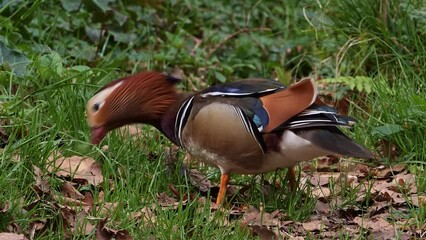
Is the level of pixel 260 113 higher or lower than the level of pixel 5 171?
higher

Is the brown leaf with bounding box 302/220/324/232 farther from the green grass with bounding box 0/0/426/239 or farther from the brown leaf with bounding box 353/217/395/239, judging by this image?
the brown leaf with bounding box 353/217/395/239

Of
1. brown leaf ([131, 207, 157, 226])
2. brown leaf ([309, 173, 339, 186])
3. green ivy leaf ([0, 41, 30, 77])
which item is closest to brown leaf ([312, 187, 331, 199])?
brown leaf ([309, 173, 339, 186])

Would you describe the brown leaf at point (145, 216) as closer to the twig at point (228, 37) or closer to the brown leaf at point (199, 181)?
the brown leaf at point (199, 181)

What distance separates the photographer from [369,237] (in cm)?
449

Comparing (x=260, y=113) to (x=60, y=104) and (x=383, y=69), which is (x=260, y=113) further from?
(x=383, y=69)

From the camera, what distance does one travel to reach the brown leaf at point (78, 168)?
190 inches

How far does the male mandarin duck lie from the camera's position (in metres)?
4.62

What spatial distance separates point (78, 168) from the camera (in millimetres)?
4941

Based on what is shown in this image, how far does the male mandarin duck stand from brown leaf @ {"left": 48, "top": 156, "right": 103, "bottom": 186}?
13cm

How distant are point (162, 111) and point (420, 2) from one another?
251 centimetres

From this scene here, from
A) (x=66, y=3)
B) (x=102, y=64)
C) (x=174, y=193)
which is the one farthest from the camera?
(x=66, y=3)

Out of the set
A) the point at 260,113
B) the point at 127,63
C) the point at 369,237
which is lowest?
→ the point at 127,63

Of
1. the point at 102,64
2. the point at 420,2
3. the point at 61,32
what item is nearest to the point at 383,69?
the point at 420,2

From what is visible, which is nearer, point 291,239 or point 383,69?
point 291,239
